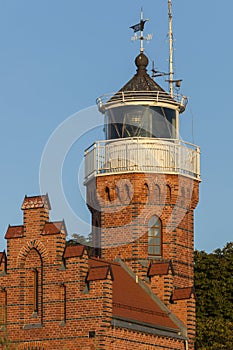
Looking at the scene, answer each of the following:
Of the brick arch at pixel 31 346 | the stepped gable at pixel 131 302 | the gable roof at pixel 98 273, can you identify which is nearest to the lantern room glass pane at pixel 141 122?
the stepped gable at pixel 131 302

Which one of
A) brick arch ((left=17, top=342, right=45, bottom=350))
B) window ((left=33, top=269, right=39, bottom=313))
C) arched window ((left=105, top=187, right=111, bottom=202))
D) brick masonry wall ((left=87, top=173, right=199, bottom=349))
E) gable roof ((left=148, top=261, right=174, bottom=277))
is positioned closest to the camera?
brick arch ((left=17, top=342, right=45, bottom=350))

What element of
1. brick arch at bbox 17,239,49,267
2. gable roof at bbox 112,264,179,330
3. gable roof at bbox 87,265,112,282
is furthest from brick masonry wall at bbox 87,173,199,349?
gable roof at bbox 87,265,112,282

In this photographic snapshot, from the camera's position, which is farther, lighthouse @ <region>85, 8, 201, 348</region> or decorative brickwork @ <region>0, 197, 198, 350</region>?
lighthouse @ <region>85, 8, 201, 348</region>

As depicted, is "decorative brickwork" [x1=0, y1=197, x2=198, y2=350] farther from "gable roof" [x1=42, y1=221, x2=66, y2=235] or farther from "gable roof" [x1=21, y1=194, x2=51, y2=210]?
"gable roof" [x1=21, y1=194, x2=51, y2=210]

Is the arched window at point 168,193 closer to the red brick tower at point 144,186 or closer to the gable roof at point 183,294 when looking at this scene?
the red brick tower at point 144,186

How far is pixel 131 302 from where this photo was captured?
46.0 m

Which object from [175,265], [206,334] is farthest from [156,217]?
[206,334]

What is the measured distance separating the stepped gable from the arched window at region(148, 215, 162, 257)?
168cm

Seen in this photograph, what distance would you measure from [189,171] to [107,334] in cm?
1110

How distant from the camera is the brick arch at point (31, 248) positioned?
44.2m

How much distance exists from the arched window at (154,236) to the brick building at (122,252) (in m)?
0.04

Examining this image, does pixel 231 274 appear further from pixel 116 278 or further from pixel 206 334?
pixel 116 278

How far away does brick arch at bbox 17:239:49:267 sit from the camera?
44.2 meters

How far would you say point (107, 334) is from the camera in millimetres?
42781
